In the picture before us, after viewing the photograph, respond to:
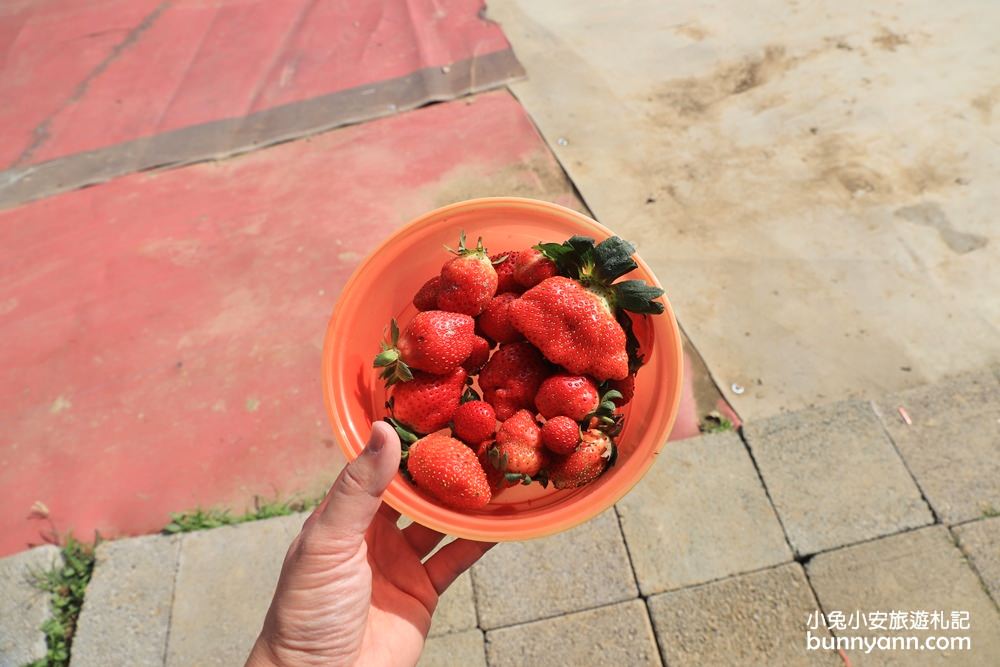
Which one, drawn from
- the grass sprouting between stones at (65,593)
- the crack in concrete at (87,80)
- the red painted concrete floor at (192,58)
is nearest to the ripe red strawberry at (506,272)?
the grass sprouting between stones at (65,593)

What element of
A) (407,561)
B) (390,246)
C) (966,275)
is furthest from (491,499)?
(966,275)

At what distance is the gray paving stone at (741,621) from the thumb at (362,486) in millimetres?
1117

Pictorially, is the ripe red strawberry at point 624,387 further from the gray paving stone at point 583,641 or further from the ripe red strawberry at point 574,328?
the gray paving stone at point 583,641

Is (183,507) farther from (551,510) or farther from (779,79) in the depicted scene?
(779,79)

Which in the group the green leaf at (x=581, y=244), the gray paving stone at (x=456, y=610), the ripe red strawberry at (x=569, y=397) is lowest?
the gray paving stone at (x=456, y=610)

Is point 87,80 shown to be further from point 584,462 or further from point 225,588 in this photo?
point 584,462

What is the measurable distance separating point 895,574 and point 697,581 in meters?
0.60

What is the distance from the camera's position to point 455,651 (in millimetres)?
1931

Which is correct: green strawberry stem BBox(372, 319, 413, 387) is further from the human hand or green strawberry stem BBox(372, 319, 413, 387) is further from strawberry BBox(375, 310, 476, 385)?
the human hand

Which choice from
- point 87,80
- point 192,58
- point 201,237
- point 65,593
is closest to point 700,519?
point 65,593

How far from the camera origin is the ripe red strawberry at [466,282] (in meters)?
1.47

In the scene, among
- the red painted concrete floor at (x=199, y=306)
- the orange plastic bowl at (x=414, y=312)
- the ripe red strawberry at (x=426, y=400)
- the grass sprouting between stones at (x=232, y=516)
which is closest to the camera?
the orange plastic bowl at (x=414, y=312)

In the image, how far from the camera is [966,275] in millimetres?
2557

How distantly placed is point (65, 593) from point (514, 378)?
1.80 metres
